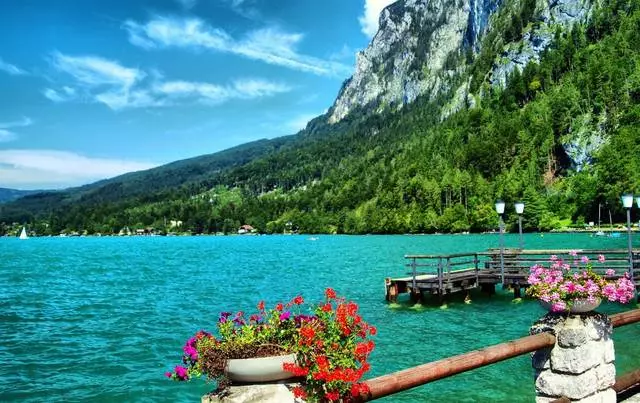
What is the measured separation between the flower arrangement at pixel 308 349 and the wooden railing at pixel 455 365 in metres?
0.31

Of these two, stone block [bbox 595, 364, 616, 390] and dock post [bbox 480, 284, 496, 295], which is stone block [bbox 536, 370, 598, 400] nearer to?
stone block [bbox 595, 364, 616, 390]

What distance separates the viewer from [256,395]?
405 centimetres

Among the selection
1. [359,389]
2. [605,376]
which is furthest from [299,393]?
[605,376]

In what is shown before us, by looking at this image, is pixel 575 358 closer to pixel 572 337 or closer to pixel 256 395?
pixel 572 337

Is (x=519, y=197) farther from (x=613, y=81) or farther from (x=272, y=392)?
(x=272, y=392)

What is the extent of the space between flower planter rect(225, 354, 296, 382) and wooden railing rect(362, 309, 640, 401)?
797mm

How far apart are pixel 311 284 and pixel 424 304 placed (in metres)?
16.3

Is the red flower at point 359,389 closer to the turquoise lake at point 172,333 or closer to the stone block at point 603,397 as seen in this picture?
the stone block at point 603,397

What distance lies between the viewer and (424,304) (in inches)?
1251

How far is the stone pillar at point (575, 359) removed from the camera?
6395 millimetres

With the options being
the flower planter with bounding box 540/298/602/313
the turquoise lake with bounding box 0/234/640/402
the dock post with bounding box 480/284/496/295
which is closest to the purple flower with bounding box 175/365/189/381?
the flower planter with bounding box 540/298/602/313

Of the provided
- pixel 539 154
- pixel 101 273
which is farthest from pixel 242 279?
pixel 539 154

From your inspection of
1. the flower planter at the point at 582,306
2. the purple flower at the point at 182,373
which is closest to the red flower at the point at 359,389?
the purple flower at the point at 182,373

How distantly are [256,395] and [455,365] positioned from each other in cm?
218
